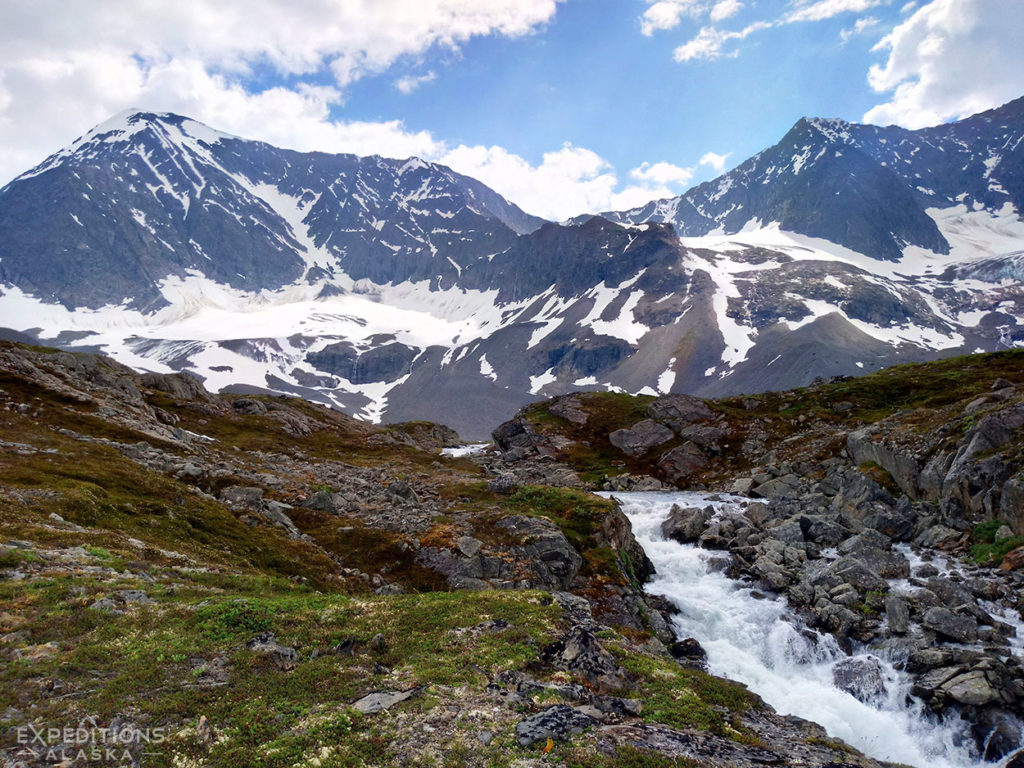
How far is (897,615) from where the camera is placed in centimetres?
3200

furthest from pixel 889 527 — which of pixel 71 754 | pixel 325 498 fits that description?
pixel 71 754

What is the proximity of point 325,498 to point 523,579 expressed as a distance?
65.1 ft

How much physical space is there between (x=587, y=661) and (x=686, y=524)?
35205 millimetres

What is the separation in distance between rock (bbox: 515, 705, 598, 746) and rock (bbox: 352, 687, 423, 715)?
12.3ft

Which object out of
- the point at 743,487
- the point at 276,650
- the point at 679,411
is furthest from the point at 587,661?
the point at 679,411

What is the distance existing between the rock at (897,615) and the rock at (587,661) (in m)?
20.7

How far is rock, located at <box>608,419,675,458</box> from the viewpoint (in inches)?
3981

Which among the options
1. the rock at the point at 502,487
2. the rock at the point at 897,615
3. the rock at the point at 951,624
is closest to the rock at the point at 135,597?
the rock at the point at 502,487

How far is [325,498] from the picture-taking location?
45.6 meters

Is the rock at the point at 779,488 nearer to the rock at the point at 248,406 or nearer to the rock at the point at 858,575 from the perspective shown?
the rock at the point at 858,575

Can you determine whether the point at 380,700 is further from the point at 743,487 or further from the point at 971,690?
the point at 743,487

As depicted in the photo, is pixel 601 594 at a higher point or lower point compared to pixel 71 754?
lower

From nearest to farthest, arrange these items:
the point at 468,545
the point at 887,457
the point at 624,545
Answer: the point at 468,545, the point at 624,545, the point at 887,457

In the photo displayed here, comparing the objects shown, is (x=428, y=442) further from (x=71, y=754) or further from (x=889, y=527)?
Result: (x=71, y=754)
